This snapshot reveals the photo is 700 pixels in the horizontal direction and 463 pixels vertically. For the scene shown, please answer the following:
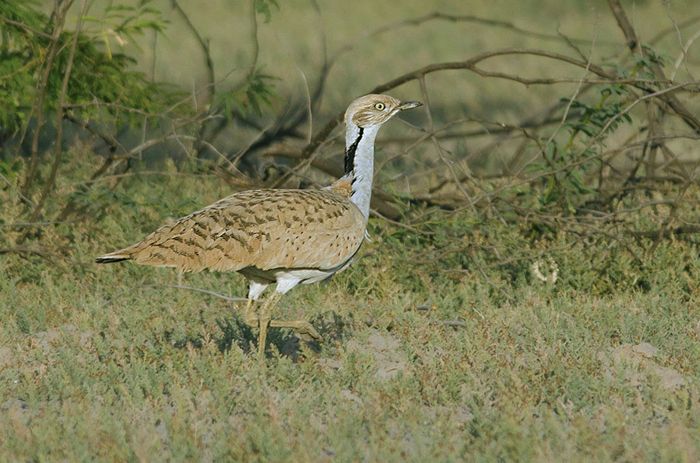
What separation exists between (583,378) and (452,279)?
7.28 feet

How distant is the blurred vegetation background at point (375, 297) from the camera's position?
4.83 meters

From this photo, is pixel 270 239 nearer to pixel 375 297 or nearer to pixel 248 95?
pixel 375 297

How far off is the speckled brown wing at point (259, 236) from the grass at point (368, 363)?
416 millimetres

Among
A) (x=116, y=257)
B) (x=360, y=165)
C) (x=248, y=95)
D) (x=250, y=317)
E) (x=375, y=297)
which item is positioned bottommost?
(x=375, y=297)

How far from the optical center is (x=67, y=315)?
22.6ft

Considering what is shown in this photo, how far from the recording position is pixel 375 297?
740cm

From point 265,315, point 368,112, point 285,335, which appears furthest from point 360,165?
point 285,335

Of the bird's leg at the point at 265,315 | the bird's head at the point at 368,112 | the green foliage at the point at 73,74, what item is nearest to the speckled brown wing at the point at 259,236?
the bird's leg at the point at 265,315

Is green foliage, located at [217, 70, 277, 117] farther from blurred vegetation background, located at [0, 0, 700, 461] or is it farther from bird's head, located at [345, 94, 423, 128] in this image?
bird's head, located at [345, 94, 423, 128]

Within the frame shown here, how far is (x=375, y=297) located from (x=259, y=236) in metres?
1.76

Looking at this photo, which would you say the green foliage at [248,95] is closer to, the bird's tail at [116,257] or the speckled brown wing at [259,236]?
the speckled brown wing at [259,236]

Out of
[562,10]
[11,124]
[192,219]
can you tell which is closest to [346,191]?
[192,219]

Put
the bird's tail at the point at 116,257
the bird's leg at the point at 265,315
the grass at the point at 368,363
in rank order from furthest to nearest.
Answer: the bird's leg at the point at 265,315 → the bird's tail at the point at 116,257 → the grass at the point at 368,363

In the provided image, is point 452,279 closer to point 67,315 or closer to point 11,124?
point 67,315
